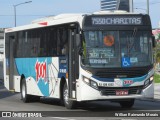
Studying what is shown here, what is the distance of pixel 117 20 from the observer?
63.2ft

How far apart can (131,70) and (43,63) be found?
4.84m

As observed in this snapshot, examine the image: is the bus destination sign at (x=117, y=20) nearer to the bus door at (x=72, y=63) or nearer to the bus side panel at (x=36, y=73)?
the bus door at (x=72, y=63)

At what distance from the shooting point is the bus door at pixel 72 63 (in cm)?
1925

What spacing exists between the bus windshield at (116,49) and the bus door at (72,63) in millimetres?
568

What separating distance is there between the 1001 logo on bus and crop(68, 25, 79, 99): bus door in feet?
9.59

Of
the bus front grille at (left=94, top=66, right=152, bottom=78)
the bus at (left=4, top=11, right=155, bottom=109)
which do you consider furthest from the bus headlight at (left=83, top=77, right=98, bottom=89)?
the bus front grille at (left=94, top=66, right=152, bottom=78)

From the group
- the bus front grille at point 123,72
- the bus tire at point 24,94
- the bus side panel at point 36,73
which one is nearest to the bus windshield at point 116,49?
the bus front grille at point 123,72

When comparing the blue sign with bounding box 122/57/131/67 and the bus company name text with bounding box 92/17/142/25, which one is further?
the bus company name text with bounding box 92/17/142/25

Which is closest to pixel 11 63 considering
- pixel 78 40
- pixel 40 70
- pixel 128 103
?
pixel 40 70

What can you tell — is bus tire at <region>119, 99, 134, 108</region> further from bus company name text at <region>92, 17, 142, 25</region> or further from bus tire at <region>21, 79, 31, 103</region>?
bus tire at <region>21, 79, 31, 103</region>

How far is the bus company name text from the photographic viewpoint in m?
19.1

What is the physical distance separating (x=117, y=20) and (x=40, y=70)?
5.11 meters

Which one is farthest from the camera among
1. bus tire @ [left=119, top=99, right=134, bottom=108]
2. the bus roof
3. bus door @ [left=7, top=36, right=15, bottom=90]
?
bus door @ [left=7, top=36, right=15, bottom=90]

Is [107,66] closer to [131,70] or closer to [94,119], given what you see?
[131,70]
